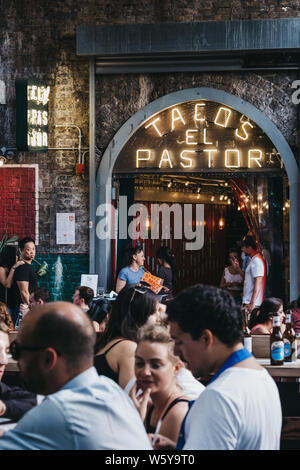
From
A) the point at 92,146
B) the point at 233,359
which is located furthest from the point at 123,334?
the point at 92,146

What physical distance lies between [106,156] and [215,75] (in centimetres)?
215

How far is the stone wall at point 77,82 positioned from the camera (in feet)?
32.1

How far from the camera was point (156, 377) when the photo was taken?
3223 mm

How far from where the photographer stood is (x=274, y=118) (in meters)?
9.74

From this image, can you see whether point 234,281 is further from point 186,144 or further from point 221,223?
point 221,223

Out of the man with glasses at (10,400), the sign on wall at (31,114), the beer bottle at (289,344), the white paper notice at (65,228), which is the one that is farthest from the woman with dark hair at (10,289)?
the man with glasses at (10,400)

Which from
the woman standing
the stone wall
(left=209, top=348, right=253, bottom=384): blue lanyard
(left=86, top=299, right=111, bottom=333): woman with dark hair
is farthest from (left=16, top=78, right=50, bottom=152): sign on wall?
(left=209, top=348, right=253, bottom=384): blue lanyard

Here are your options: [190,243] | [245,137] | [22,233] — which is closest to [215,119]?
[245,137]

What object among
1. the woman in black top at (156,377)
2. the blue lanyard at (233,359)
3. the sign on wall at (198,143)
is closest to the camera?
the blue lanyard at (233,359)

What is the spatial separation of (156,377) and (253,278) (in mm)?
5867

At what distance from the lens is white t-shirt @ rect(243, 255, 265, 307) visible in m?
8.81

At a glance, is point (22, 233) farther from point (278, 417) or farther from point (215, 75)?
point (278, 417)

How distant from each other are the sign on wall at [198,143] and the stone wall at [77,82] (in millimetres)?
341

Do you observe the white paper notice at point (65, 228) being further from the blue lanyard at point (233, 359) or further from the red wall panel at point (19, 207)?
the blue lanyard at point (233, 359)
